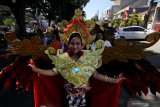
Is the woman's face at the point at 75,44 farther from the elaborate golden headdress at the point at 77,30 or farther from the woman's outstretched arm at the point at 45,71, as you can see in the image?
the woman's outstretched arm at the point at 45,71

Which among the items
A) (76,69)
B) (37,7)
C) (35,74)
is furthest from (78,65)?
(37,7)

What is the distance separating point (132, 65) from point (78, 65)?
837mm

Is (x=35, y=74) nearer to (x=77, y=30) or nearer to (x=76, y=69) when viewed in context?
(x=76, y=69)

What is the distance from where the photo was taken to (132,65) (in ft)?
15.0

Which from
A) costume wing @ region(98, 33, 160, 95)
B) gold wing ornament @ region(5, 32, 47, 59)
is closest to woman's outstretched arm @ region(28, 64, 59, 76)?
gold wing ornament @ region(5, 32, 47, 59)

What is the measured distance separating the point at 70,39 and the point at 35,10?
32.2 metres

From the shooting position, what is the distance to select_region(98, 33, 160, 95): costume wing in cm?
447

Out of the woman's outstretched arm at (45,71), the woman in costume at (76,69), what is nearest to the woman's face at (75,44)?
the woman in costume at (76,69)

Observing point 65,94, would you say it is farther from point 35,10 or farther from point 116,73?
point 35,10

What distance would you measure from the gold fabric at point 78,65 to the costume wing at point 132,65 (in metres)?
0.26

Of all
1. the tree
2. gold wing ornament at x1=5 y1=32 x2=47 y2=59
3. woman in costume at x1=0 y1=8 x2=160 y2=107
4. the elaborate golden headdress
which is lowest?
the tree

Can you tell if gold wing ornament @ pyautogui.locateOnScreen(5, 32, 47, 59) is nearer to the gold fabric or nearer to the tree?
the gold fabric

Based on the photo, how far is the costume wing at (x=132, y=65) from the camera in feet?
14.7

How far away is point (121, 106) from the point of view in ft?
24.6
